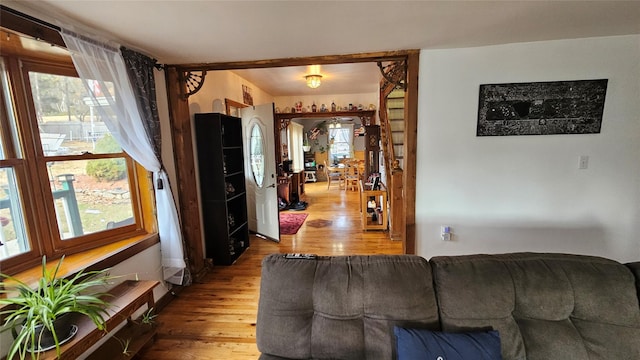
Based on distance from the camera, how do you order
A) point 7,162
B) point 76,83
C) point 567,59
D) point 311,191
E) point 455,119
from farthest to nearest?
1. point 311,191
2. point 455,119
3. point 567,59
4. point 76,83
5. point 7,162

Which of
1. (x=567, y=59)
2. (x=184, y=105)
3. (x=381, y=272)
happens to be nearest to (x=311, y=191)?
(x=184, y=105)

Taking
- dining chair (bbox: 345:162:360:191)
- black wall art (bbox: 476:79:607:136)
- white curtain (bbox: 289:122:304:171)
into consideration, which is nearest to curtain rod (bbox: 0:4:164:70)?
black wall art (bbox: 476:79:607:136)

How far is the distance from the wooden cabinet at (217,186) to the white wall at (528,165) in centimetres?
217

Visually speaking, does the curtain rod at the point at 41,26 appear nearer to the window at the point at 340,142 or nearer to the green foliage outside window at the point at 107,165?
the green foliage outside window at the point at 107,165

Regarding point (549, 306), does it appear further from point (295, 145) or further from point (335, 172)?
point (335, 172)

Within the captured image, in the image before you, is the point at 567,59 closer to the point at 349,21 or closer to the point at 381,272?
the point at 349,21

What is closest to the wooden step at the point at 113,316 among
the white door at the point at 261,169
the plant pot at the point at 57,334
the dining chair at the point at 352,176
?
the plant pot at the point at 57,334

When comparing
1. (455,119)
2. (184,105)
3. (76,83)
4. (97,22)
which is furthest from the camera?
(184,105)

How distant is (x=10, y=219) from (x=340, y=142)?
30.6ft

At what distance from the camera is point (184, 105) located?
9.05ft

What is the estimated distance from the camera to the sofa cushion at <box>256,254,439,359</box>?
1083 mm

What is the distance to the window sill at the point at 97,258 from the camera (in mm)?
1581

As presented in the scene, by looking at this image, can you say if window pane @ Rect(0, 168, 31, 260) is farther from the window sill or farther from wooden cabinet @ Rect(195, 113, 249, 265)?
wooden cabinet @ Rect(195, 113, 249, 265)

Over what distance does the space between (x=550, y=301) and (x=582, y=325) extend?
14cm
